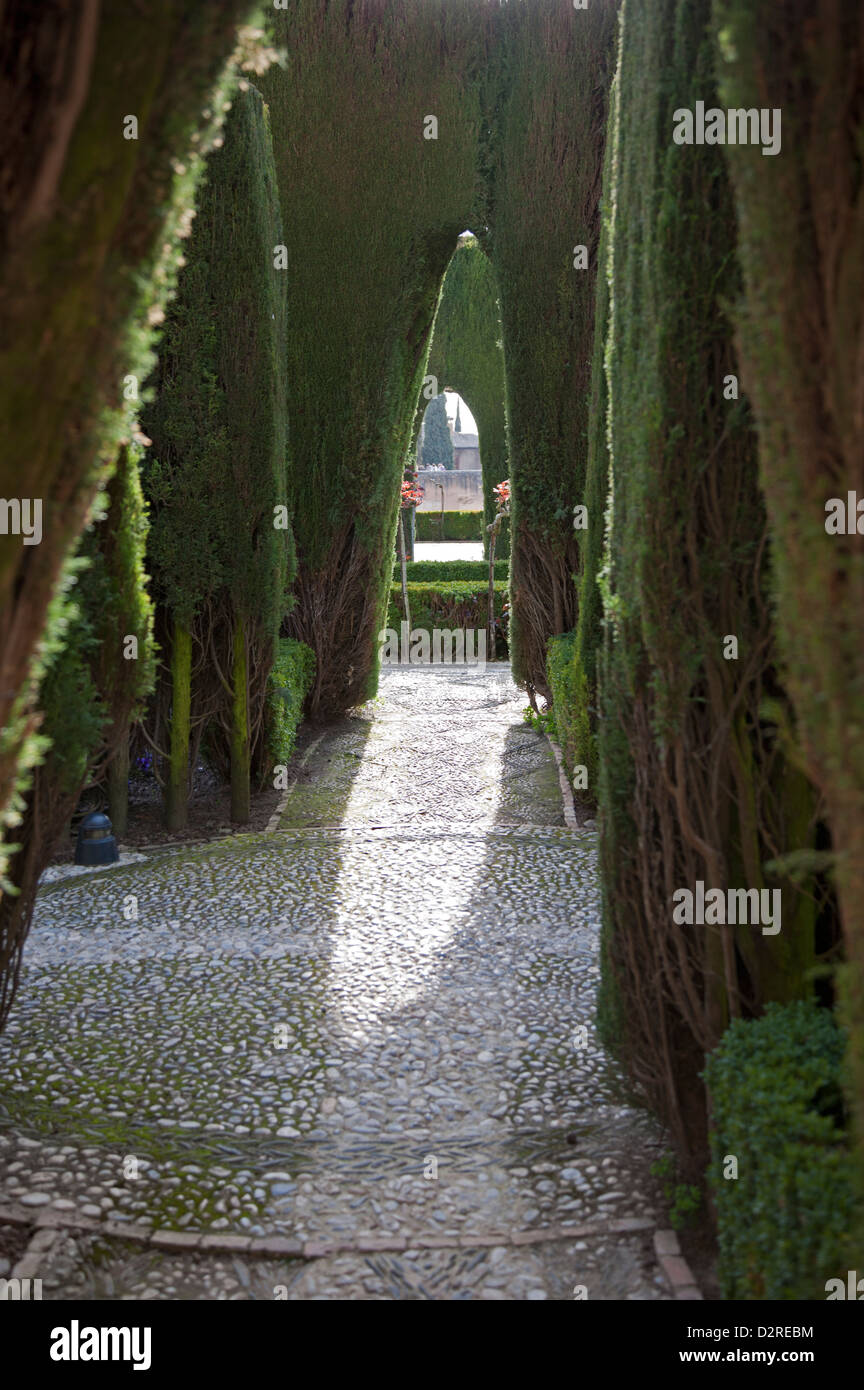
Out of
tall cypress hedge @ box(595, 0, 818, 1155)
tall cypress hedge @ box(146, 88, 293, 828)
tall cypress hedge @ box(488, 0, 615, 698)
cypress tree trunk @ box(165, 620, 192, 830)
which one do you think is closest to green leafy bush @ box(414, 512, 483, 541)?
tall cypress hedge @ box(488, 0, 615, 698)

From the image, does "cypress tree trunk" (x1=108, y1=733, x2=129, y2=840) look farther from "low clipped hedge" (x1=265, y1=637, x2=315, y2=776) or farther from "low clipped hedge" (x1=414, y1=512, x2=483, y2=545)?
"low clipped hedge" (x1=414, y1=512, x2=483, y2=545)

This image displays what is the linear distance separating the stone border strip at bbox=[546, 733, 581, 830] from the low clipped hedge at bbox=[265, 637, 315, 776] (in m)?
2.11

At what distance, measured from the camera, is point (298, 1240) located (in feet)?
8.86

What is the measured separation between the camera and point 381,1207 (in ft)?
9.31

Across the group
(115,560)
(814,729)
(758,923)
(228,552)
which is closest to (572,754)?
(228,552)

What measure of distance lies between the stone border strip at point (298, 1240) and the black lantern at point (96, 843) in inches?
132

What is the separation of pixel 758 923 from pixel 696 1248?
87 centimetres

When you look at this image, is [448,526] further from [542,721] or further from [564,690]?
[564,690]

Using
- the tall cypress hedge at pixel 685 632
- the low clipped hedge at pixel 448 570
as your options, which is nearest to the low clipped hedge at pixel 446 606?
the low clipped hedge at pixel 448 570

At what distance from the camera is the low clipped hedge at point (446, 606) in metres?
16.3

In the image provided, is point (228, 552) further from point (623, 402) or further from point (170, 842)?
point (623, 402)

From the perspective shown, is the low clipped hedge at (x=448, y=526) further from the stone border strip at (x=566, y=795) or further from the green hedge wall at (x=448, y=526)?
the stone border strip at (x=566, y=795)

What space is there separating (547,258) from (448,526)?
25750mm

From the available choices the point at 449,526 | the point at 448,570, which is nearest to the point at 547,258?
the point at 448,570
